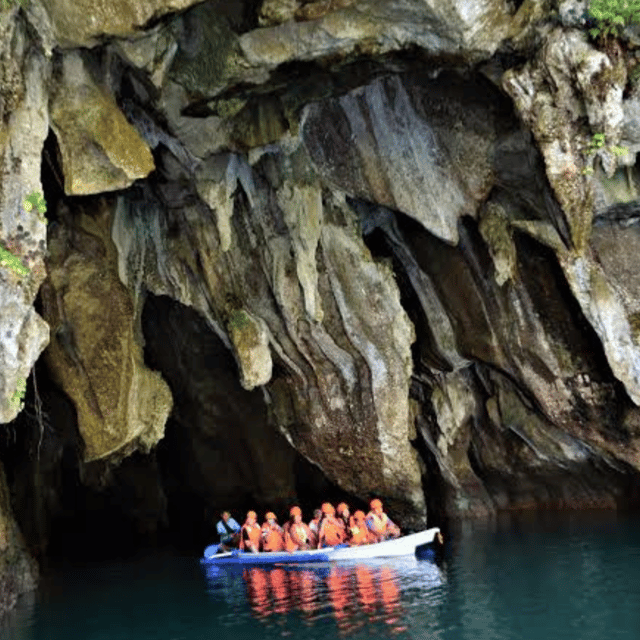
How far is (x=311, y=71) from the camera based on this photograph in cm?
1625

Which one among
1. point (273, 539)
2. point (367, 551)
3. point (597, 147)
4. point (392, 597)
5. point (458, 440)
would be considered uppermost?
point (597, 147)

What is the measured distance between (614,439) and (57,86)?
15826 millimetres

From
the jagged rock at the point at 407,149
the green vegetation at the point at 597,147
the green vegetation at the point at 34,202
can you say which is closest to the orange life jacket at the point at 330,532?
the jagged rock at the point at 407,149

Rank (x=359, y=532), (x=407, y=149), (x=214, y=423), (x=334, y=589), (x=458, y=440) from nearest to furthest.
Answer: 1. (x=334, y=589)
2. (x=407, y=149)
3. (x=359, y=532)
4. (x=458, y=440)
5. (x=214, y=423)

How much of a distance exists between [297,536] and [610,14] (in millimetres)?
14246

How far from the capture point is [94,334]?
21.1 meters

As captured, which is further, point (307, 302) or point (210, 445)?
point (210, 445)

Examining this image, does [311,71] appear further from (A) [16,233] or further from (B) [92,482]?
(B) [92,482]

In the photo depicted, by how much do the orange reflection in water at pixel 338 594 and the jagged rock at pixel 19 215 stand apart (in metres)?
6.18

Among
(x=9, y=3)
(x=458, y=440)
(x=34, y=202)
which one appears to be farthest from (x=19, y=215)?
(x=458, y=440)

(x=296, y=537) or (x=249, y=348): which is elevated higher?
(x=249, y=348)

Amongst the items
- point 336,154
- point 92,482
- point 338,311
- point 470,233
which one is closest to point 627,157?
point 470,233

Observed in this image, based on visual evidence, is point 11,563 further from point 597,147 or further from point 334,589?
point 597,147

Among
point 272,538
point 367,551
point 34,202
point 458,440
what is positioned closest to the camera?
point 34,202
